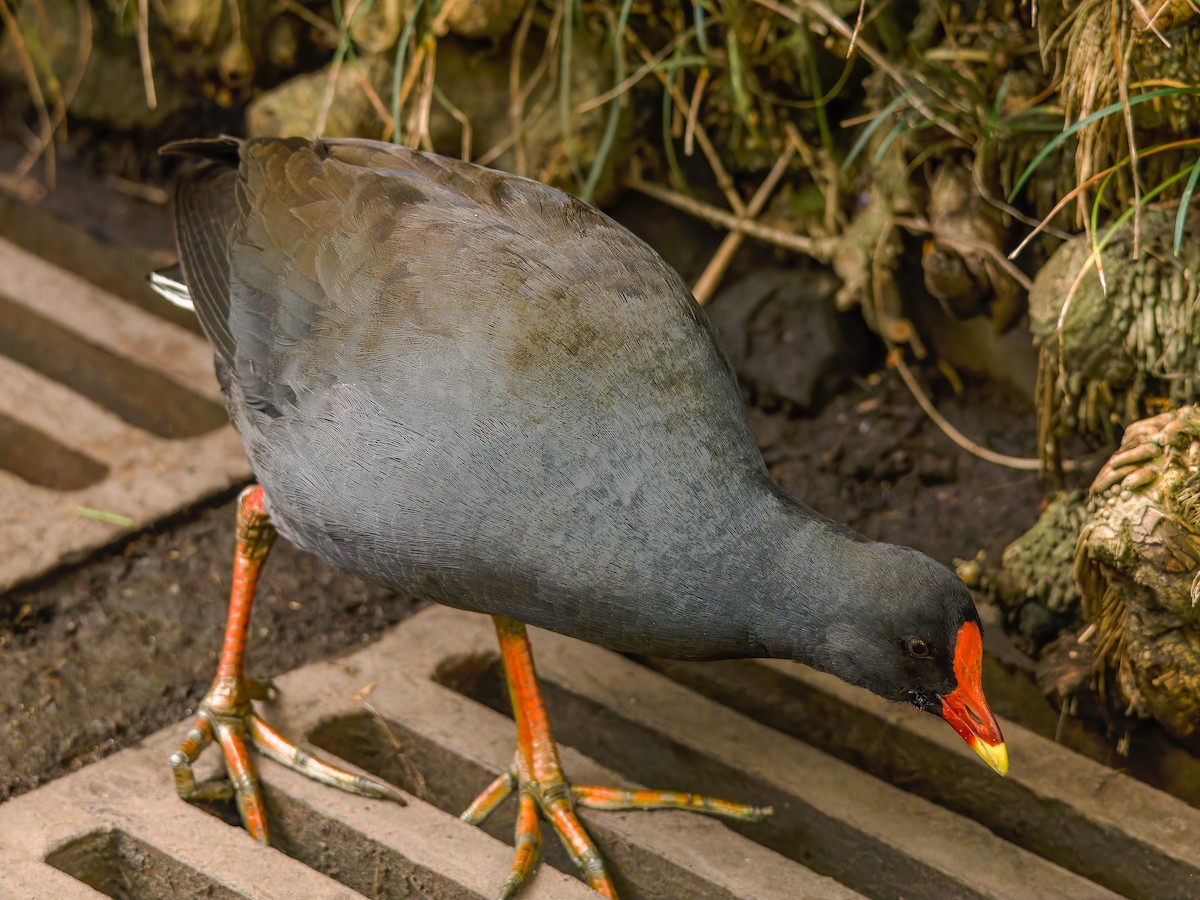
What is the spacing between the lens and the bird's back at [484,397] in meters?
2.09

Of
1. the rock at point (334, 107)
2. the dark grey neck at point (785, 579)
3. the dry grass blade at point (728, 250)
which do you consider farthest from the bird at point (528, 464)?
the dry grass blade at point (728, 250)

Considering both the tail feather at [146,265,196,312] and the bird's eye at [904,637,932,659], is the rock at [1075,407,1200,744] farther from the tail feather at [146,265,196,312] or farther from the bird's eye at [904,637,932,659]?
the tail feather at [146,265,196,312]

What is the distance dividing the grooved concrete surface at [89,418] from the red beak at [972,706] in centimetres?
181

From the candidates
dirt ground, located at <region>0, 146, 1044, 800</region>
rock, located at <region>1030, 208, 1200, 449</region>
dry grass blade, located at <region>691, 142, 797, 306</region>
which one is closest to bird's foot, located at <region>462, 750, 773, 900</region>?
dirt ground, located at <region>0, 146, 1044, 800</region>

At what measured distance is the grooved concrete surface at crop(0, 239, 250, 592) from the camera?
3029mm

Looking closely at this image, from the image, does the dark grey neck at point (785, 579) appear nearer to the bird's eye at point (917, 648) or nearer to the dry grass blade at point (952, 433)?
the bird's eye at point (917, 648)

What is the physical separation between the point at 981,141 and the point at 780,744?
136cm

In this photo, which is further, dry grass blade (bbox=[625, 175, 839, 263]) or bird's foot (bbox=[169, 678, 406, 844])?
dry grass blade (bbox=[625, 175, 839, 263])

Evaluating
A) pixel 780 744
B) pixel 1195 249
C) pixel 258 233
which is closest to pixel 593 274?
pixel 258 233

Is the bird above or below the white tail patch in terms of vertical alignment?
above

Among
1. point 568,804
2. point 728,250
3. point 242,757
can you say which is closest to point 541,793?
point 568,804

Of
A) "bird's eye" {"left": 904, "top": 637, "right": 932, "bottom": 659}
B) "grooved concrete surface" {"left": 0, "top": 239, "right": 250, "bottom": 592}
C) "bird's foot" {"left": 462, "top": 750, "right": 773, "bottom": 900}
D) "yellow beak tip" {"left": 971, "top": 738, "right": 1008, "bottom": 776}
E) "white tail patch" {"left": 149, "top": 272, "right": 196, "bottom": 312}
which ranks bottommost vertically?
"grooved concrete surface" {"left": 0, "top": 239, "right": 250, "bottom": 592}

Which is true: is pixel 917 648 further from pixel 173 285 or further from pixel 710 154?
pixel 710 154

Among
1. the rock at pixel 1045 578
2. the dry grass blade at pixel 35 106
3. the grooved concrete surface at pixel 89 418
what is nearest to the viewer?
the rock at pixel 1045 578
